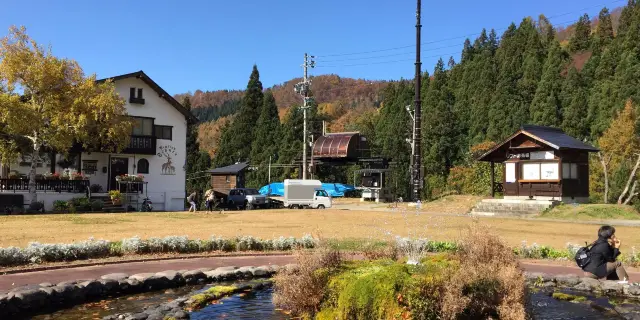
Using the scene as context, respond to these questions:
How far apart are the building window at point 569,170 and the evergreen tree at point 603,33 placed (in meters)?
29.2

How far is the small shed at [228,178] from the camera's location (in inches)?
2074

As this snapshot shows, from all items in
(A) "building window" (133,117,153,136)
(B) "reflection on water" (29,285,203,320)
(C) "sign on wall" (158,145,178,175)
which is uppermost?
(A) "building window" (133,117,153,136)

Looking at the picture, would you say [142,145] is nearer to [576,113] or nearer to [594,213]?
[594,213]

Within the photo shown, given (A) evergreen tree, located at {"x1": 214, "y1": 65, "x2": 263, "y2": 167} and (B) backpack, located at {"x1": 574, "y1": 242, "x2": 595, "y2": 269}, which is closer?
(B) backpack, located at {"x1": 574, "y1": 242, "x2": 595, "y2": 269}

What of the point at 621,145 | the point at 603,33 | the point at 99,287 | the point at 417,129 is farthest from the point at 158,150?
the point at 603,33

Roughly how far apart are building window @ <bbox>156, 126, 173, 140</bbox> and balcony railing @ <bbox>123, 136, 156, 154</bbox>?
131cm

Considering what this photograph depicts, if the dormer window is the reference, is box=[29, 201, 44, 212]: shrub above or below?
below

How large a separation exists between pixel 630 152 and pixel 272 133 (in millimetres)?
43566

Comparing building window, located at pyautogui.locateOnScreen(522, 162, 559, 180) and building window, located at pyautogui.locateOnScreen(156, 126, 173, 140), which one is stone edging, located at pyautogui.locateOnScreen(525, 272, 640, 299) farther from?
building window, located at pyautogui.locateOnScreen(156, 126, 173, 140)

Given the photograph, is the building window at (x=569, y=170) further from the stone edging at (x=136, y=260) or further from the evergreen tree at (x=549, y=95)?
the stone edging at (x=136, y=260)

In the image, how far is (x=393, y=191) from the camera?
57031mm

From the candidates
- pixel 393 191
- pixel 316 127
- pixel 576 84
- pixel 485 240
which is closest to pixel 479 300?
pixel 485 240

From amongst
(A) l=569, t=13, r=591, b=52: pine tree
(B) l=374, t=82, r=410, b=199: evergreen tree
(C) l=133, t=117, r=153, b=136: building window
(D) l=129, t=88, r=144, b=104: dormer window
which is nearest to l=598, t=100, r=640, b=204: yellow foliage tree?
(B) l=374, t=82, r=410, b=199: evergreen tree

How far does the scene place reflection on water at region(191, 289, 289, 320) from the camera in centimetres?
819
